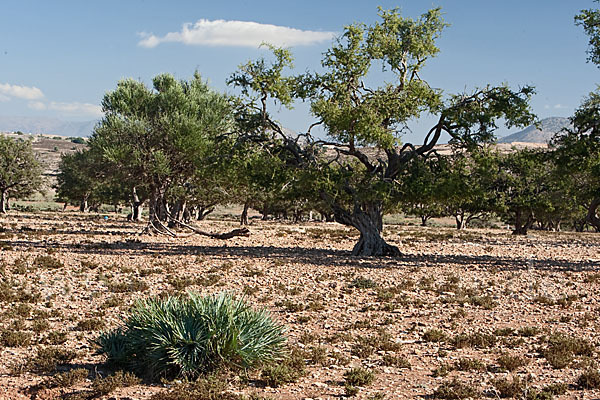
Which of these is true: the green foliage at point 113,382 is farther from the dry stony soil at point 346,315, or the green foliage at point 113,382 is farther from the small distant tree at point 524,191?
the small distant tree at point 524,191

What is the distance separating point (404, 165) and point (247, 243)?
9.87m

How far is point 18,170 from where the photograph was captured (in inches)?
2242

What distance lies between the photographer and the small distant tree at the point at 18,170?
56750 mm

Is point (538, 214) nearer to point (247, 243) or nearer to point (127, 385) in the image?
point (247, 243)

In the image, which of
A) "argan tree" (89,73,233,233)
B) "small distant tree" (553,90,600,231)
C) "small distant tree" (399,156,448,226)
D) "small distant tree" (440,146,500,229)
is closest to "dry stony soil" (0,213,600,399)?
"small distant tree" (399,156,448,226)

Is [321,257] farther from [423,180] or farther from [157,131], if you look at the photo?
[157,131]

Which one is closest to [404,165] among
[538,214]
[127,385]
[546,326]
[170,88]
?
[546,326]

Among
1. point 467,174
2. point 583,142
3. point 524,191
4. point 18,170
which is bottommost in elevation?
point 18,170

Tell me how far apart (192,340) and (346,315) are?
5168mm

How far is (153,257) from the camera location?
20.8 m

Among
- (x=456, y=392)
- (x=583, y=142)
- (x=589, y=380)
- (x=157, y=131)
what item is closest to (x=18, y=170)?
(x=157, y=131)

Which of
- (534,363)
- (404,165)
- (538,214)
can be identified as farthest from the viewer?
(538,214)

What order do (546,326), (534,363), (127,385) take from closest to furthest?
(127,385) → (534,363) → (546,326)

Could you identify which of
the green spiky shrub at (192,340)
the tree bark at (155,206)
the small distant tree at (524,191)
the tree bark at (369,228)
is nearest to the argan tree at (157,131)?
the tree bark at (155,206)
